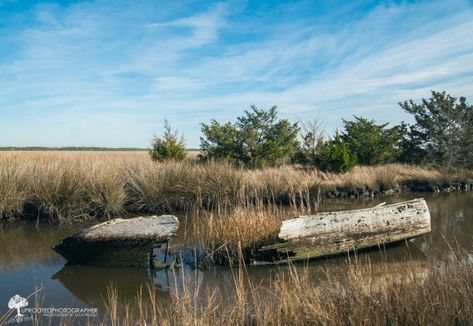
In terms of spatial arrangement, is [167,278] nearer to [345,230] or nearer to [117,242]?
[117,242]

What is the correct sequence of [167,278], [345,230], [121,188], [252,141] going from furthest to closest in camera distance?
[252,141], [121,188], [345,230], [167,278]

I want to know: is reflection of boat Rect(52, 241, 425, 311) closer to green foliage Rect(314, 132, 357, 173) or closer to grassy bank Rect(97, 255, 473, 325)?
grassy bank Rect(97, 255, 473, 325)

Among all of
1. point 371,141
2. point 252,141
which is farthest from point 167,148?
point 371,141

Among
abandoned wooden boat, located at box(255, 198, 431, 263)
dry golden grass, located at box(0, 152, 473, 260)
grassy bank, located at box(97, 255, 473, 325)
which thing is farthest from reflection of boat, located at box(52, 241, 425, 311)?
dry golden grass, located at box(0, 152, 473, 260)

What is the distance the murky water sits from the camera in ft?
16.0

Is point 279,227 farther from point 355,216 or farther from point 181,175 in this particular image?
point 181,175

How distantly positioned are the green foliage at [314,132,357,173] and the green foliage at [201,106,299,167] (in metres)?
1.86

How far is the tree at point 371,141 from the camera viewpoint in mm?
23375

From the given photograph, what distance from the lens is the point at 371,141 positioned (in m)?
23.2

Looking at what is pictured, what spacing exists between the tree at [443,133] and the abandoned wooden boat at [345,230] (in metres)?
19.6

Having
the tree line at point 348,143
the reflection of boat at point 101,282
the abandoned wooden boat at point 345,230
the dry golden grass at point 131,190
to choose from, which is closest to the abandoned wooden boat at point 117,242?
the reflection of boat at point 101,282

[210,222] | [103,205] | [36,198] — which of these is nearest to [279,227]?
[210,222]

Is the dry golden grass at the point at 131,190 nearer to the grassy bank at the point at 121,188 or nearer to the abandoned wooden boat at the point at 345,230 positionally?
the grassy bank at the point at 121,188

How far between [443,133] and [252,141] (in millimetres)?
14387
